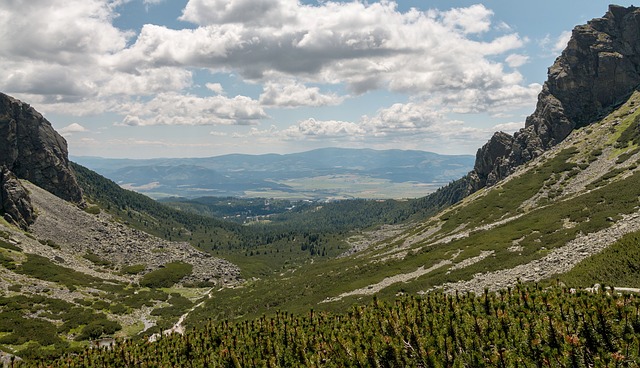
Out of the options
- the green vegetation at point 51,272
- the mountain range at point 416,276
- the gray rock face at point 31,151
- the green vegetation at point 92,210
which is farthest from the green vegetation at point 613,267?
the gray rock face at point 31,151

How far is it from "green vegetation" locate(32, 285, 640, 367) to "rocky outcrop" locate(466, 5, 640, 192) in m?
155

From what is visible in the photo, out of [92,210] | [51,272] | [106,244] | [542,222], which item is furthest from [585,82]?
[92,210]

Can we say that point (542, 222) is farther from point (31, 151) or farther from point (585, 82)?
point (31, 151)

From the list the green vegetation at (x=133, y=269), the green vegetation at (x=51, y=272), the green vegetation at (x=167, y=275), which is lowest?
the green vegetation at (x=167, y=275)

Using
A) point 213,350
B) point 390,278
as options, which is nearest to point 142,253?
point 390,278

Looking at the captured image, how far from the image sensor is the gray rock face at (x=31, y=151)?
154m

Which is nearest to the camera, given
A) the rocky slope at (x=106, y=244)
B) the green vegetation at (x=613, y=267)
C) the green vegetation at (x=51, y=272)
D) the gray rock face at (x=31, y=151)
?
the green vegetation at (x=613, y=267)

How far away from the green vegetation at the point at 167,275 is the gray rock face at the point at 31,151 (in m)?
73.4

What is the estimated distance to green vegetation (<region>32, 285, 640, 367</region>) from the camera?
49.7 ft

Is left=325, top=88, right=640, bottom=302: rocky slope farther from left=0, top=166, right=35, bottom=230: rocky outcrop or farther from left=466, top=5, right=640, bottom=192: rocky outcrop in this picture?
left=0, top=166, right=35, bottom=230: rocky outcrop

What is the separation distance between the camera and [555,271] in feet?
144

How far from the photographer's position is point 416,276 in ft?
225

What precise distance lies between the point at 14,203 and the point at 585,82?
216m

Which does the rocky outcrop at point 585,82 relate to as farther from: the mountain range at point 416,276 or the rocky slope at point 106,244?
the rocky slope at point 106,244
